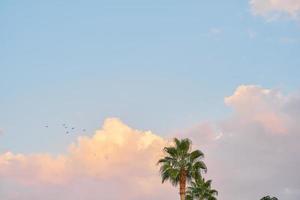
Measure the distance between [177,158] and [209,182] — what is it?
1496 cm

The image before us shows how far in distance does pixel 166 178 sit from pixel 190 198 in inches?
614

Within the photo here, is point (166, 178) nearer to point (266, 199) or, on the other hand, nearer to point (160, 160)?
point (160, 160)

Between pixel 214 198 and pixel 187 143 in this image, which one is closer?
pixel 187 143

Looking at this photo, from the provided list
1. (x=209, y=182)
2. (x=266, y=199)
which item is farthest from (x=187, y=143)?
(x=266, y=199)

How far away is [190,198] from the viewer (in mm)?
72312

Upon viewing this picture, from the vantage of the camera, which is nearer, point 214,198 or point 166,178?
→ point 166,178

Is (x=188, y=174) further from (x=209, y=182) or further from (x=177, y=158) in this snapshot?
(x=209, y=182)

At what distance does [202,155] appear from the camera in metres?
59.2

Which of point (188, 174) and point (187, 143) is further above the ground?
→ point (187, 143)

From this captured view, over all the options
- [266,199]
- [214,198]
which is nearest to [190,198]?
[214,198]

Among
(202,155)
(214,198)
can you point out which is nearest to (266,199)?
(214,198)

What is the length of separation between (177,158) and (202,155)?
308 centimetres

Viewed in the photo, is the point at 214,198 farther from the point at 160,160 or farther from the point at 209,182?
the point at 160,160

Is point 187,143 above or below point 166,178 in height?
above
